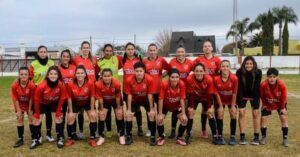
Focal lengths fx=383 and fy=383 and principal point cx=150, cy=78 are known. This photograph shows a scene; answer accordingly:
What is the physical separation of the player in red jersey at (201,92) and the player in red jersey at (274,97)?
0.85m

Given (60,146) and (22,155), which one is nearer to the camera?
(22,155)

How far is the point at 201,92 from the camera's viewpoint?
7.04 meters

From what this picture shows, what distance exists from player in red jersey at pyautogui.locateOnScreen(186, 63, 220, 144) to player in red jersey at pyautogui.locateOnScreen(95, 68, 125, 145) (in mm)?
1263

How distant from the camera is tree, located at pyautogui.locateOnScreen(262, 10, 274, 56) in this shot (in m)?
49.8

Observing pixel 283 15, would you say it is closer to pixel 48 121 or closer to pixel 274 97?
pixel 274 97

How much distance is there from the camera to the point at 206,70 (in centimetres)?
728

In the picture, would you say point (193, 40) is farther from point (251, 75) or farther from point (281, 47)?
point (251, 75)

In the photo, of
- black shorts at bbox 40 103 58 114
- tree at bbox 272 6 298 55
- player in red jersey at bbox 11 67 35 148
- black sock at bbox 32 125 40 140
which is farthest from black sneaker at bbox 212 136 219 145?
tree at bbox 272 6 298 55

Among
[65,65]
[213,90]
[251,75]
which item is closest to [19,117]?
[65,65]

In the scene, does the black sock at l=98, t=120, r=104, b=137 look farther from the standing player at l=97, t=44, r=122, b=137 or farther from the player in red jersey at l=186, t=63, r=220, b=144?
the player in red jersey at l=186, t=63, r=220, b=144

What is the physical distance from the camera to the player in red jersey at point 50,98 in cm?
668

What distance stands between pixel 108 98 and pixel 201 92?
1717 mm

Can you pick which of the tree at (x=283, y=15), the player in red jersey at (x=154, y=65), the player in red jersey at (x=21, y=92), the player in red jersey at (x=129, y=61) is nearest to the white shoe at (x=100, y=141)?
the player in red jersey at (x=129, y=61)

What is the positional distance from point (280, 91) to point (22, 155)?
4.51 meters
